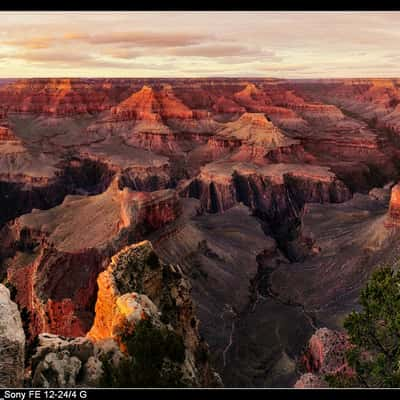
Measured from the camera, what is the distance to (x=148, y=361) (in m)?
12.8

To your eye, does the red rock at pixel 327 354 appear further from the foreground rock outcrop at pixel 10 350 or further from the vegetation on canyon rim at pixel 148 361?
the foreground rock outcrop at pixel 10 350

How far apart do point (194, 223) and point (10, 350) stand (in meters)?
32.3

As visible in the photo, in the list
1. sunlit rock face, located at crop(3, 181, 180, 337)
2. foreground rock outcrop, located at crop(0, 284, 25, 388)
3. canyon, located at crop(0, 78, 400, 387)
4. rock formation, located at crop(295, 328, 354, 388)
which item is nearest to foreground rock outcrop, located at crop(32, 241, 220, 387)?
canyon, located at crop(0, 78, 400, 387)

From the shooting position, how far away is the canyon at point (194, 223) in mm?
18875

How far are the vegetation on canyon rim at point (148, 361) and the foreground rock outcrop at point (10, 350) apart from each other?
1845mm

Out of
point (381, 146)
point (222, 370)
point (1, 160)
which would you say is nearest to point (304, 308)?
point (222, 370)

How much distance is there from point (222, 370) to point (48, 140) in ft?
234

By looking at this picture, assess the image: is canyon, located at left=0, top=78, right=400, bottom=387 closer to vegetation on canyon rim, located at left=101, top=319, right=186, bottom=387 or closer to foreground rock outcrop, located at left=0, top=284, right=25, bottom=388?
foreground rock outcrop, located at left=0, top=284, right=25, bottom=388

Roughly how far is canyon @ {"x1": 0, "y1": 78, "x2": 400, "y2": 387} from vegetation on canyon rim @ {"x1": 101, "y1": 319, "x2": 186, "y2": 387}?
0.41m

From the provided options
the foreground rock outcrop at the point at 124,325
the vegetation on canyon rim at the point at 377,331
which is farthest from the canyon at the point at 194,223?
the vegetation on canyon rim at the point at 377,331

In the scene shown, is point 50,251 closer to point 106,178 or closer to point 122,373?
point 122,373

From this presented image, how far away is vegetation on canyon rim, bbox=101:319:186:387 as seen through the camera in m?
12.2

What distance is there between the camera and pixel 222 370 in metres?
25.9

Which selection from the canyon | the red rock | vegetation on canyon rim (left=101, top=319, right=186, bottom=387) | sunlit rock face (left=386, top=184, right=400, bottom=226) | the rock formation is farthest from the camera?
sunlit rock face (left=386, top=184, right=400, bottom=226)
